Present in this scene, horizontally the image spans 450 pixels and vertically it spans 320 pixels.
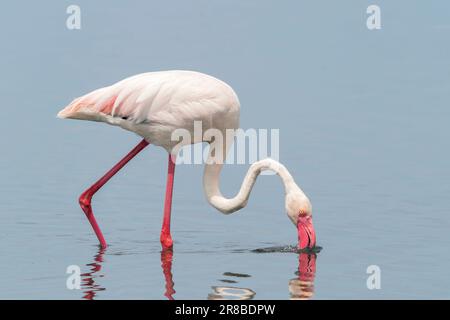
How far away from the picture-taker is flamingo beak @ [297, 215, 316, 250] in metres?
14.5

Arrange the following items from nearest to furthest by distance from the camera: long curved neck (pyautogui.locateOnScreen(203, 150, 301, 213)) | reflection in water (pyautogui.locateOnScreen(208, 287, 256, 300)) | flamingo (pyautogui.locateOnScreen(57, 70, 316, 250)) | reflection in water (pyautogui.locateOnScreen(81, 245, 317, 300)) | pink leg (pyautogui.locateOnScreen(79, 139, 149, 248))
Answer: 1. reflection in water (pyautogui.locateOnScreen(208, 287, 256, 300))
2. reflection in water (pyautogui.locateOnScreen(81, 245, 317, 300))
3. long curved neck (pyautogui.locateOnScreen(203, 150, 301, 213))
4. flamingo (pyautogui.locateOnScreen(57, 70, 316, 250))
5. pink leg (pyautogui.locateOnScreen(79, 139, 149, 248))

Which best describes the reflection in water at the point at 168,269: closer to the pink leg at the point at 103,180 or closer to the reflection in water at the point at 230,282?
the reflection in water at the point at 230,282

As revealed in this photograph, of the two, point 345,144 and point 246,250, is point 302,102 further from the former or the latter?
point 246,250

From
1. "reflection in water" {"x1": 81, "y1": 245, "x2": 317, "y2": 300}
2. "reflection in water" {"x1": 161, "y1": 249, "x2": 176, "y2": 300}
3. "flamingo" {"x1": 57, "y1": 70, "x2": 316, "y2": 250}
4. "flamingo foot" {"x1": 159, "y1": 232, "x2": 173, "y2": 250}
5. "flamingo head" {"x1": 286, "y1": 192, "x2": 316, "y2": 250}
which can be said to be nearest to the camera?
"reflection in water" {"x1": 81, "y1": 245, "x2": 317, "y2": 300}

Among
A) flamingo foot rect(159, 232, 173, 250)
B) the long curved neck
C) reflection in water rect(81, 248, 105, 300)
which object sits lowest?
reflection in water rect(81, 248, 105, 300)

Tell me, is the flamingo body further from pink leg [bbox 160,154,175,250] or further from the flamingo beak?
the flamingo beak

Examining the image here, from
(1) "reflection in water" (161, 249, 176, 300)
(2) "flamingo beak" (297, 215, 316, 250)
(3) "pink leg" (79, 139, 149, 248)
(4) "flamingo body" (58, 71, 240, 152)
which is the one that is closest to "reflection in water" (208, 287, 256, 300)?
(1) "reflection in water" (161, 249, 176, 300)

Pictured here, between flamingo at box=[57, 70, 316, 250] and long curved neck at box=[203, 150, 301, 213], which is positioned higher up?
flamingo at box=[57, 70, 316, 250]

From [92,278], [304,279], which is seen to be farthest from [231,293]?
[92,278]

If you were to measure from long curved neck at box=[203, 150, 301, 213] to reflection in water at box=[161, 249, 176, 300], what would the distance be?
800mm

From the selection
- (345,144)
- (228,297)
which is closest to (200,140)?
(228,297)

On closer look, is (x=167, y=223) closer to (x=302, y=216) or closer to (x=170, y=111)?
(x=170, y=111)

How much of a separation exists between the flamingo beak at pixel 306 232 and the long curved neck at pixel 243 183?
34 cm

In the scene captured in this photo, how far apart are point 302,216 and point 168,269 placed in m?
1.59
